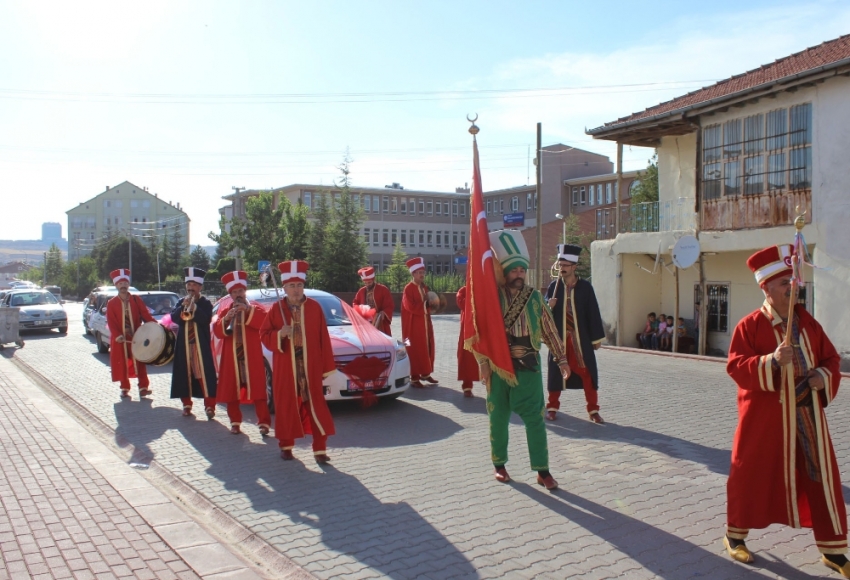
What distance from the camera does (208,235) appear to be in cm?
5403

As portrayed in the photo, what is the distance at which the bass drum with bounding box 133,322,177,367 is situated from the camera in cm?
1080

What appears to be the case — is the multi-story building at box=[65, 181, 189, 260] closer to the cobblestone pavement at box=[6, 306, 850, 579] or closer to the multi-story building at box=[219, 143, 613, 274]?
the multi-story building at box=[219, 143, 613, 274]

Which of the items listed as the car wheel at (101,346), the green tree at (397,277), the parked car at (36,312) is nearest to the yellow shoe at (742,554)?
the car wheel at (101,346)

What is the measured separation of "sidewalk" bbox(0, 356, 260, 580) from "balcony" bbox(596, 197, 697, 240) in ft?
50.9

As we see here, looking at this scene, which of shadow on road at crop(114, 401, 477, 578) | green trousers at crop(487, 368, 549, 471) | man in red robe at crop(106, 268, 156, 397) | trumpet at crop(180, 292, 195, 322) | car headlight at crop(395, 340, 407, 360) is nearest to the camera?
shadow on road at crop(114, 401, 477, 578)

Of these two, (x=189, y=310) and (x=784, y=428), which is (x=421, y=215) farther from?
(x=784, y=428)

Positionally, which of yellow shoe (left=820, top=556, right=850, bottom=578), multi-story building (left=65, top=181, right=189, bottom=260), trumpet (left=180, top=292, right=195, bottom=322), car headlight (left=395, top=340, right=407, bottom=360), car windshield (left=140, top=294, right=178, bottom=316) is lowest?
yellow shoe (left=820, top=556, right=850, bottom=578)

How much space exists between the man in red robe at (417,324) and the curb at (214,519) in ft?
15.4

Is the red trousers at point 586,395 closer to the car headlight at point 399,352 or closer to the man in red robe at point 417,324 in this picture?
the car headlight at point 399,352

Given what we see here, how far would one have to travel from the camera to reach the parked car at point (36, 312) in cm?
2447

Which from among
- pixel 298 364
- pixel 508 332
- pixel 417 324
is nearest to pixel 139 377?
pixel 417 324

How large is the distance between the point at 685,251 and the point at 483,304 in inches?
502

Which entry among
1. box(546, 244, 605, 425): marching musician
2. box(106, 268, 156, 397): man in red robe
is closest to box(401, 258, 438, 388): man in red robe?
box(546, 244, 605, 425): marching musician

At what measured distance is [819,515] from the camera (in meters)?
4.22
